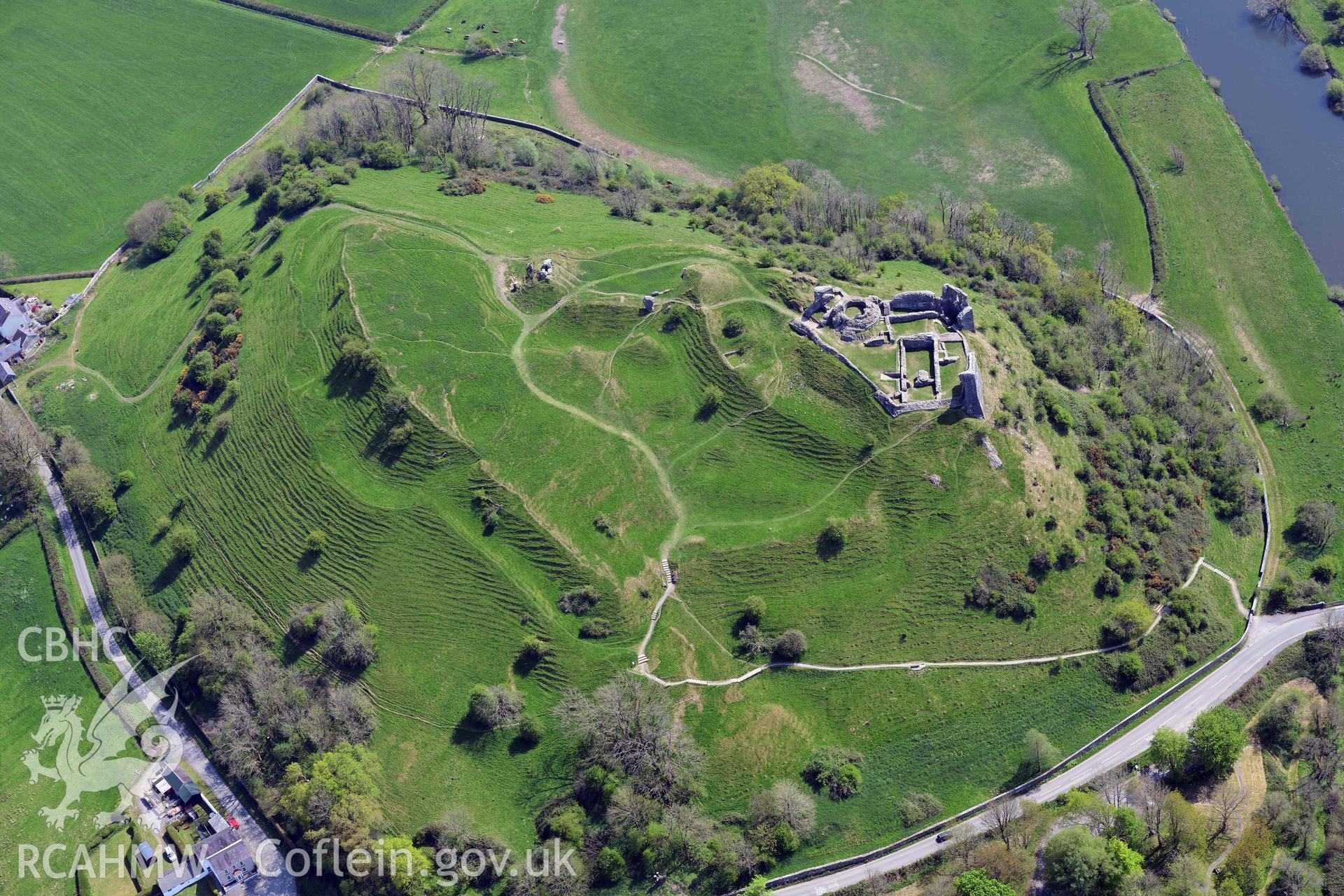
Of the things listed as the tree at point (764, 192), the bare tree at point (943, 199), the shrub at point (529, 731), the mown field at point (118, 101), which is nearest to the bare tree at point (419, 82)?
the mown field at point (118, 101)

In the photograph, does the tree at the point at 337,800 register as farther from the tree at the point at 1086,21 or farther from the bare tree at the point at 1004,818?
the tree at the point at 1086,21

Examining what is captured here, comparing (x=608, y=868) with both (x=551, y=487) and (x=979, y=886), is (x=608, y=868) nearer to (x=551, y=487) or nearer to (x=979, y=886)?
(x=979, y=886)

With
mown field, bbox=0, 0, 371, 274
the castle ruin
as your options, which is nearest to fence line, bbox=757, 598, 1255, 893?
the castle ruin

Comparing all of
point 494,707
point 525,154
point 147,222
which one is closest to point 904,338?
point 494,707

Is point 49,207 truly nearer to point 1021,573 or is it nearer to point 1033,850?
point 1021,573

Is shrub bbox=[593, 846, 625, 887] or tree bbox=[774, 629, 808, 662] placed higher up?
tree bbox=[774, 629, 808, 662]

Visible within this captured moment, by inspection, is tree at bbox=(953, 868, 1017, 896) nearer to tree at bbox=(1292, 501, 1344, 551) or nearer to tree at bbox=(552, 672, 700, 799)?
tree at bbox=(552, 672, 700, 799)
